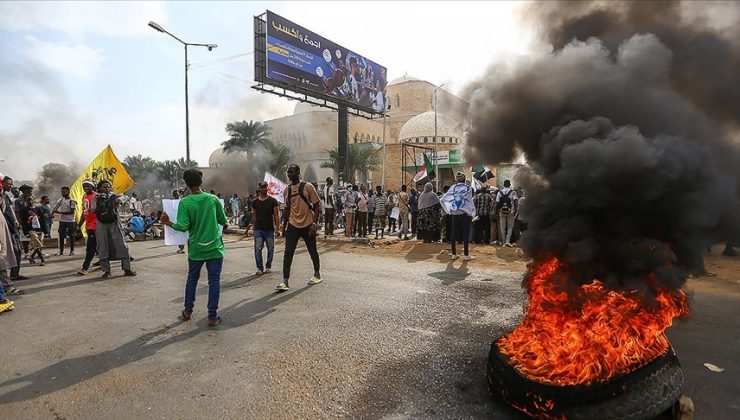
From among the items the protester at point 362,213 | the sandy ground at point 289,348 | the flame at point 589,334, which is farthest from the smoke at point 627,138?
the protester at point 362,213

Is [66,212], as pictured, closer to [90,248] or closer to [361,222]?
[90,248]

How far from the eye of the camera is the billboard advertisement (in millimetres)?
24078

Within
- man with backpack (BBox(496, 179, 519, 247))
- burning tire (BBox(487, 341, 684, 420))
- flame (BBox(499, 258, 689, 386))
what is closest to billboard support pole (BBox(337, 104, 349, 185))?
man with backpack (BBox(496, 179, 519, 247))

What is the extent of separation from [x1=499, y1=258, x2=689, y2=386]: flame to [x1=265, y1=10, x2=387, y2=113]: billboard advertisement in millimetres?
23175

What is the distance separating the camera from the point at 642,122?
10.3 feet

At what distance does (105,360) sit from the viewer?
363 centimetres

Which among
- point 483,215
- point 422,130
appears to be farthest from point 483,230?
point 422,130

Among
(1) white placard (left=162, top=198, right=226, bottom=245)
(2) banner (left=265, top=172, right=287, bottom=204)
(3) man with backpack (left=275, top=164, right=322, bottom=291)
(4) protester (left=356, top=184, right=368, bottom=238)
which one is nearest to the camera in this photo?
(3) man with backpack (left=275, top=164, right=322, bottom=291)

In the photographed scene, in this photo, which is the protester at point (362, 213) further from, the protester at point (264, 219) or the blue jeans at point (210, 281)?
the blue jeans at point (210, 281)

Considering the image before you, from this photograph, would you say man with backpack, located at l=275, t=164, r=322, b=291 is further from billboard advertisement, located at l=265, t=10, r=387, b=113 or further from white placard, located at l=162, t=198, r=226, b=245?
billboard advertisement, located at l=265, t=10, r=387, b=113

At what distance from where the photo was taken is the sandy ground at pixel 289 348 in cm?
282

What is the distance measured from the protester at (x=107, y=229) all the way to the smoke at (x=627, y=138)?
6.57m

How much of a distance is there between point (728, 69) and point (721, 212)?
1252 millimetres

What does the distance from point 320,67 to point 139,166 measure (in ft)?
149
